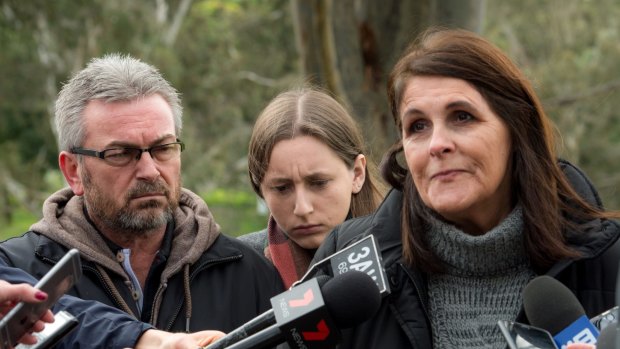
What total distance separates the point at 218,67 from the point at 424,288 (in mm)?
26042

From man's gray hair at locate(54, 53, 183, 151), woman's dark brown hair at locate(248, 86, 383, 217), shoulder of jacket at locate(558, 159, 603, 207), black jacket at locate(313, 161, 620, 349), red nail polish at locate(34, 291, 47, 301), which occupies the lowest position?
black jacket at locate(313, 161, 620, 349)

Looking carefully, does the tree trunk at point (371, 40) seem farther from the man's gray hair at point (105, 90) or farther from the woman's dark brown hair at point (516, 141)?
the woman's dark brown hair at point (516, 141)

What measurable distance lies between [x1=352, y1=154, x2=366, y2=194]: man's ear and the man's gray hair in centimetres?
79

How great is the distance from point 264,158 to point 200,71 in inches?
986

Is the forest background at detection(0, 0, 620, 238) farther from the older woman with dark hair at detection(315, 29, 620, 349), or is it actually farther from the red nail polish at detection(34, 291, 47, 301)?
the red nail polish at detection(34, 291, 47, 301)

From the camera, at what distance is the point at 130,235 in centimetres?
413

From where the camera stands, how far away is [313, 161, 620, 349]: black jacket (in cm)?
313

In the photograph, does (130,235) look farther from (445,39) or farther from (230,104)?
(230,104)

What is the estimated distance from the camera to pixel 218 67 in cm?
2903

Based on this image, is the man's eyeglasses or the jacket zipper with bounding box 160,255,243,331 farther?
the man's eyeglasses

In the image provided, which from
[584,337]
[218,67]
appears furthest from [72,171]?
[218,67]

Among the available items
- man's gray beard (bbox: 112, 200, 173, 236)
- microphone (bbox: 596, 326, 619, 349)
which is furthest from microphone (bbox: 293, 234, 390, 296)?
man's gray beard (bbox: 112, 200, 173, 236)

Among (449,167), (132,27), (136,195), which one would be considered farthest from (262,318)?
(132,27)

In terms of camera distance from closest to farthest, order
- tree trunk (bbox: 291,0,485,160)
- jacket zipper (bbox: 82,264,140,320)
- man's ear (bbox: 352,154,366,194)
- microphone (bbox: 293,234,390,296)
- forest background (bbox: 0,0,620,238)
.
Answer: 1. microphone (bbox: 293,234,390,296)
2. jacket zipper (bbox: 82,264,140,320)
3. man's ear (bbox: 352,154,366,194)
4. tree trunk (bbox: 291,0,485,160)
5. forest background (bbox: 0,0,620,238)
